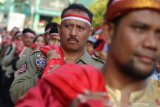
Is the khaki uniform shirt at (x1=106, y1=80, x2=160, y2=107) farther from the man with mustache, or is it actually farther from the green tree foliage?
the green tree foliage

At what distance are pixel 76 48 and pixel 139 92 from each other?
6.48 feet

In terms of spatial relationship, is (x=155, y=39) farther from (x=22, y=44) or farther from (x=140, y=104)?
(x=22, y=44)

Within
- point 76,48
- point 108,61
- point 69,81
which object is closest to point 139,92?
point 108,61

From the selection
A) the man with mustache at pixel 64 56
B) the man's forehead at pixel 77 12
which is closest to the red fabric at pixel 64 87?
the man with mustache at pixel 64 56

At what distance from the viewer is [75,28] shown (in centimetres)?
458

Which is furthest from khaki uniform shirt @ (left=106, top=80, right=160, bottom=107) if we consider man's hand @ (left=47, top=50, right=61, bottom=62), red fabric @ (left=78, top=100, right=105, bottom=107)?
man's hand @ (left=47, top=50, right=61, bottom=62)

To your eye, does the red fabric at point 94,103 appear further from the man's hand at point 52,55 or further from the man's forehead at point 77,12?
the man's forehead at point 77,12

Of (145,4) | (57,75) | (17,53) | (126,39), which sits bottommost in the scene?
(17,53)

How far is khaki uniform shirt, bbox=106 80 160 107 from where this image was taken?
2.43m

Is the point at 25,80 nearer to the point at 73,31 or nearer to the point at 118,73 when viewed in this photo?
the point at 73,31

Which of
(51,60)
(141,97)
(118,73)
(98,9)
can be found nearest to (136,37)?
(118,73)

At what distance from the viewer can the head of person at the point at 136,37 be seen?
232 cm

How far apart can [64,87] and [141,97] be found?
1.54 feet

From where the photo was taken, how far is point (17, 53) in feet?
33.4
